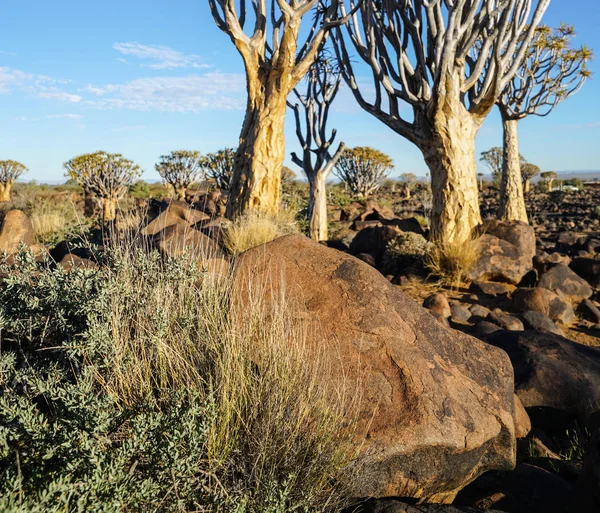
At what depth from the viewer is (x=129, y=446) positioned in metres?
2.41

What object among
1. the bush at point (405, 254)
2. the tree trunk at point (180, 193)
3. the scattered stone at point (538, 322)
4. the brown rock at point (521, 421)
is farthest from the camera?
the tree trunk at point (180, 193)

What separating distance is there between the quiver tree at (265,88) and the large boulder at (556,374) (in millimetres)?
6442

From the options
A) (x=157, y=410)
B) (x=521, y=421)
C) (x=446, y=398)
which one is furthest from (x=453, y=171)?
(x=157, y=410)

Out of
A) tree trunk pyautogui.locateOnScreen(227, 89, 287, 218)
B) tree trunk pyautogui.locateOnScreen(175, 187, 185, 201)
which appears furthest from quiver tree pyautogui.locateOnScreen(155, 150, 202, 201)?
tree trunk pyautogui.locateOnScreen(227, 89, 287, 218)

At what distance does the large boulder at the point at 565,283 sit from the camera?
891 centimetres

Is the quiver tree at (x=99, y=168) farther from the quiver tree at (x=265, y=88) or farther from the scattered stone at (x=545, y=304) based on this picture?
the scattered stone at (x=545, y=304)

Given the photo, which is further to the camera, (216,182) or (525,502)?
(216,182)

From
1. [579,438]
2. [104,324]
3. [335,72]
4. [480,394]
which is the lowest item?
[579,438]

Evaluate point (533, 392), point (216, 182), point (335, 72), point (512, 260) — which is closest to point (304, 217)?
point (335, 72)

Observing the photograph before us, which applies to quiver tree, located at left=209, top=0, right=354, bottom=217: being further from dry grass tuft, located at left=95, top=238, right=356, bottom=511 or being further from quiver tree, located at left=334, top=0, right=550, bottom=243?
dry grass tuft, located at left=95, top=238, right=356, bottom=511

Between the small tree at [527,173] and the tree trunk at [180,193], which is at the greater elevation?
the small tree at [527,173]

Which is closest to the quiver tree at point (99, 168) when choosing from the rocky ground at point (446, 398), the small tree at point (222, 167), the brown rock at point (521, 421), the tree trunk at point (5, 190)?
the small tree at point (222, 167)

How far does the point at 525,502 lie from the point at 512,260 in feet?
22.9

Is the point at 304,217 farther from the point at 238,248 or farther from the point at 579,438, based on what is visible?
the point at 579,438
